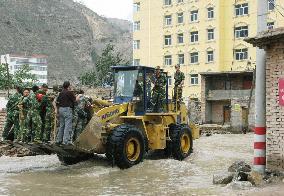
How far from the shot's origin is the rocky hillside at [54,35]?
117m

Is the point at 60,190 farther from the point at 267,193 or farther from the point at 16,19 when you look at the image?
the point at 16,19

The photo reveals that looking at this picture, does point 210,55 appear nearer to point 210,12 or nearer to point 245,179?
point 210,12

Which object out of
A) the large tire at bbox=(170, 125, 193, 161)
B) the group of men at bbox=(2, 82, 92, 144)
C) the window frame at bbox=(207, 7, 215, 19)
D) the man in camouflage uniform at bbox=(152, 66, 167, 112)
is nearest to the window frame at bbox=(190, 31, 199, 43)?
the window frame at bbox=(207, 7, 215, 19)

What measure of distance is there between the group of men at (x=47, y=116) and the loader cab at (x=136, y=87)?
1.36m

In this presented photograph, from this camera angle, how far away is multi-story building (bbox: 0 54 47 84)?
103 meters

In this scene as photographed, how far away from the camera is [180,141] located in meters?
15.9

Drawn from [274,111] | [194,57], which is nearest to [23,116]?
[274,111]

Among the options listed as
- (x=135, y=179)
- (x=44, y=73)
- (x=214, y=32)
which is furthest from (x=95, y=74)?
(x=135, y=179)

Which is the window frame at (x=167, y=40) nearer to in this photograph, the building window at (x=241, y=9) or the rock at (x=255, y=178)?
the building window at (x=241, y=9)

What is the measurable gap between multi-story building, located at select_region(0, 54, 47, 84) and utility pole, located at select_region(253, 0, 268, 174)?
9397 cm

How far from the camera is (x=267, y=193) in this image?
9.54 meters

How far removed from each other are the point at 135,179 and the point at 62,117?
2671 millimetres

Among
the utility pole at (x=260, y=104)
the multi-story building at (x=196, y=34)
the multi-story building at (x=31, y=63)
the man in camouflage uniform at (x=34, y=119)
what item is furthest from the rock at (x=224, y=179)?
the multi-story building at (x=31, y=63)

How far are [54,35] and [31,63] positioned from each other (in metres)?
24.2
